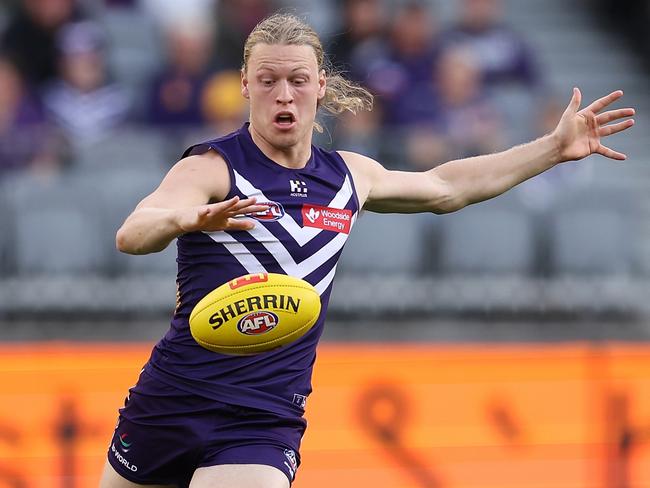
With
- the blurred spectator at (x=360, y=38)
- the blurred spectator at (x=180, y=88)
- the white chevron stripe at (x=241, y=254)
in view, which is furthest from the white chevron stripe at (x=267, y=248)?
the blurred spectator at (x=360, y=38)

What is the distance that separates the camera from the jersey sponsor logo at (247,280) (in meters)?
3.55

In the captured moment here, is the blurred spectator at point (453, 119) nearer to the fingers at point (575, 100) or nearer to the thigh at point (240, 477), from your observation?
the fingers at point (575, 100)

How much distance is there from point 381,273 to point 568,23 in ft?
16.2

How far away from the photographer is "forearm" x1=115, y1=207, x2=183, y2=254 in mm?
3342

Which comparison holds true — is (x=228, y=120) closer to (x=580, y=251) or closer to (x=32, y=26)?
(x=32, y=26)

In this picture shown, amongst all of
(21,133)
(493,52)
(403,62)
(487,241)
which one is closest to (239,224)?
(487,241)

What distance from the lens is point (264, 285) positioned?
11.7 feet

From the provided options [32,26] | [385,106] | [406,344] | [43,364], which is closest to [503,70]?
[385,106]

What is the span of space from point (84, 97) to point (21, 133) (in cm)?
71

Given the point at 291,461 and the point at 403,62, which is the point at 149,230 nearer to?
the point at 291,461

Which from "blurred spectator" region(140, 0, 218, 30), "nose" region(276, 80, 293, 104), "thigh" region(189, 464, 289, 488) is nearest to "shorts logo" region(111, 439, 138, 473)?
"thigh" region(189, 464, 289, 488)

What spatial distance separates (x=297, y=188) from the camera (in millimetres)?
3822

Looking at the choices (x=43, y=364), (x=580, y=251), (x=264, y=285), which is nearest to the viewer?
(x=264, y=285)

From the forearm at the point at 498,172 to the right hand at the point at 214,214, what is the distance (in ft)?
3.75
